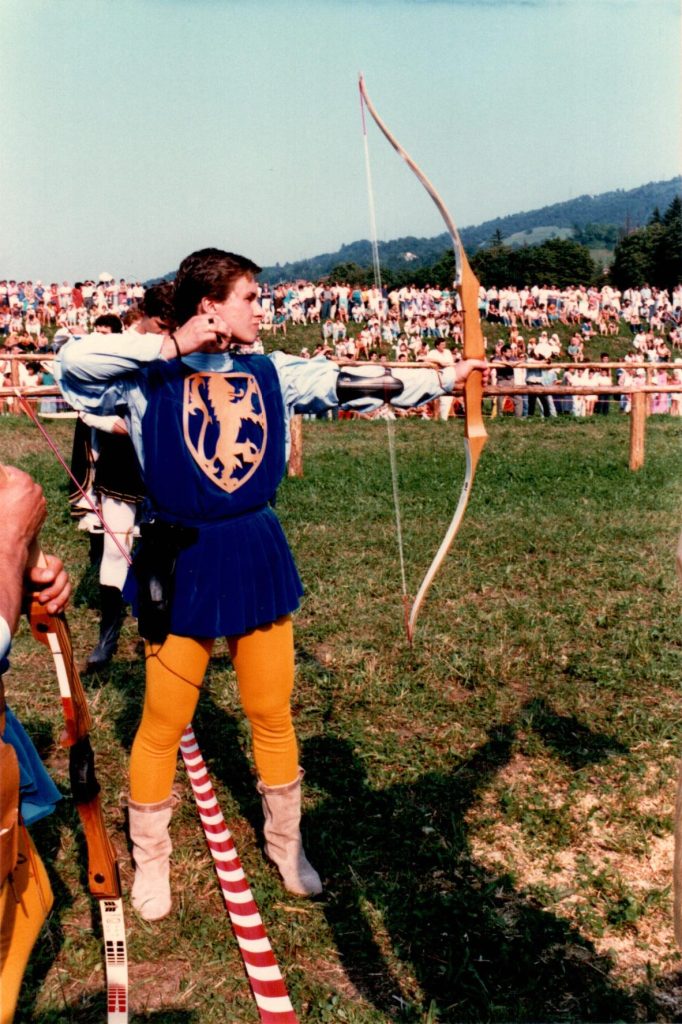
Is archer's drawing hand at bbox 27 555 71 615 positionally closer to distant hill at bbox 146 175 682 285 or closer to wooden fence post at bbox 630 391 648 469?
wooden fence post at bbox 630 391 648 469

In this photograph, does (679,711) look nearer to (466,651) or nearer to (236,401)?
(466,651)

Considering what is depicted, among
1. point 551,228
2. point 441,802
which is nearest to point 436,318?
point 441,802

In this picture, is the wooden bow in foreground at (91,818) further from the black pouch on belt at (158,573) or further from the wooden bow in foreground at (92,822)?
the black pouch on belt at (158,573)

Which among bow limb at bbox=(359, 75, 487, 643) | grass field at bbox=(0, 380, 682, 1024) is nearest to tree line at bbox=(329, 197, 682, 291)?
grass field at bbox=(0, 380, 682, 1024)

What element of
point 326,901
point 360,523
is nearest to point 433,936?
point 326,901

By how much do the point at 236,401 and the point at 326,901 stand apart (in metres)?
1.77

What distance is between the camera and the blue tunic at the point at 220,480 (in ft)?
9.51

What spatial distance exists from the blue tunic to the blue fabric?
1.84ft

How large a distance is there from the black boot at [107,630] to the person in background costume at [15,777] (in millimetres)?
3147

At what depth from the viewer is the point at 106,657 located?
5332 mm

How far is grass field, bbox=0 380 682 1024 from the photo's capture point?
2.89 meters

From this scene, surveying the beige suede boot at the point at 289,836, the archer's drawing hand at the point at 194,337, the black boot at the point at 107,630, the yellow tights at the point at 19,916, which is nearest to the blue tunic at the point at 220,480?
the archer's drawing hand at the point at 194,337

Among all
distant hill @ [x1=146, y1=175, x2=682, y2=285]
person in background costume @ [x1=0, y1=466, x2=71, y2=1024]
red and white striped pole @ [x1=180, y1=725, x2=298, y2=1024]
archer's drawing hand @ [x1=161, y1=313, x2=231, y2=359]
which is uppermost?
distant hill @ [x1=146, y1=175, x2=682, y2=285]

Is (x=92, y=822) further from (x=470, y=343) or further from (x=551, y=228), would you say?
(x=551, y=228)
